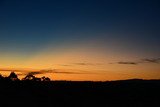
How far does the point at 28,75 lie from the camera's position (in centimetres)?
6200
